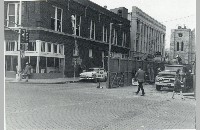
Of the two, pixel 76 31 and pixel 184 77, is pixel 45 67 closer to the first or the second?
pixel 76 31

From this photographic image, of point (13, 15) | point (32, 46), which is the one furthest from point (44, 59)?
point (13, 15)

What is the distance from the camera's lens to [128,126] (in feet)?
26.3

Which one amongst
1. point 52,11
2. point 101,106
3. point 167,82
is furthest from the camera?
point 52,11

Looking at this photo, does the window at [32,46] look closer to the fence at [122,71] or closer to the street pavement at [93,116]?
the fence at [122,71]

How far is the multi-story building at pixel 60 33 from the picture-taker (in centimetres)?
2095

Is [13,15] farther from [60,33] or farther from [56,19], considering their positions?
[60,33]

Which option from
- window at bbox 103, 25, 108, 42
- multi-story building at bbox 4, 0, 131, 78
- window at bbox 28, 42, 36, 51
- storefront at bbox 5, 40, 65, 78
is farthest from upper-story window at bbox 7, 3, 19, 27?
window at bbox 103, 25, 108, 42

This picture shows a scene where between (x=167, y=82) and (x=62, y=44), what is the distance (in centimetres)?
1260

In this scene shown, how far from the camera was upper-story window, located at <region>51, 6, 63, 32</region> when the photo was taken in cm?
2584

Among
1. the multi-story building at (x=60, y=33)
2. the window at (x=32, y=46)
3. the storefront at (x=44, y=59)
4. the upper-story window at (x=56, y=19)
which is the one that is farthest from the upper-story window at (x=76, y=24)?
the window at (x=32, y=46)

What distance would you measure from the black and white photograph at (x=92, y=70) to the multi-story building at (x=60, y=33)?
3.1 inches

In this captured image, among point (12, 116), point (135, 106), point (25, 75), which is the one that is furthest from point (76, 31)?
point (12, 116)

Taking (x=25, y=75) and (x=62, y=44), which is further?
(x=62, y=44)

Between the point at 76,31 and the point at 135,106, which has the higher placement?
the point at 76,31
